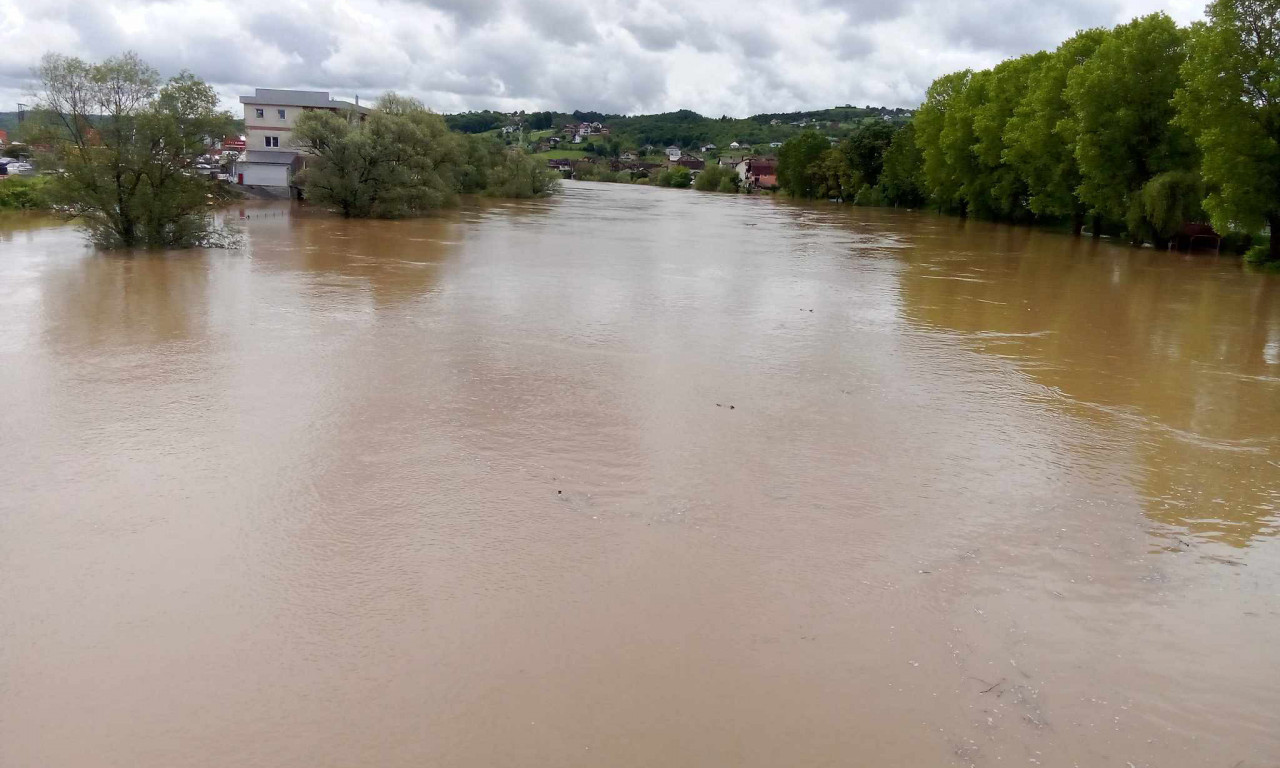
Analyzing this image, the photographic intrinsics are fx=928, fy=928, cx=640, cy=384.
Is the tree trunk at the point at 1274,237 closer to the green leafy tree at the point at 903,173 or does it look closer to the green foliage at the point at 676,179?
the green leafy tree at the point at 903,173

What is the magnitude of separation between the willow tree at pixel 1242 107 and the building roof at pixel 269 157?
155 ft

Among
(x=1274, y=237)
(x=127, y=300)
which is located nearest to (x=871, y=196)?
(x=1274, y=237)

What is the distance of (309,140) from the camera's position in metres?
40.8

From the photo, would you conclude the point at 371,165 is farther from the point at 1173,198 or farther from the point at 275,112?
the point at 1173,198

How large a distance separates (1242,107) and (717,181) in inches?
3258

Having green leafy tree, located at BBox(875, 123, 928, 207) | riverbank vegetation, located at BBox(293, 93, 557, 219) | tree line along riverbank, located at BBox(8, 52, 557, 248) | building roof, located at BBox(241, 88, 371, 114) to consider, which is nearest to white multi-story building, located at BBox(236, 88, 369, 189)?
building roof, located at BBox(241, 88, 371, 114)

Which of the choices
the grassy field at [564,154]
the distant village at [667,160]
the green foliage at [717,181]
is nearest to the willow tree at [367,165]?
the distant village at [667,160]

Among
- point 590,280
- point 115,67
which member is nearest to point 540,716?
point 590,280

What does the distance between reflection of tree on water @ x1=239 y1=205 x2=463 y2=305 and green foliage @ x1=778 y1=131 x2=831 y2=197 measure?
1913 inches

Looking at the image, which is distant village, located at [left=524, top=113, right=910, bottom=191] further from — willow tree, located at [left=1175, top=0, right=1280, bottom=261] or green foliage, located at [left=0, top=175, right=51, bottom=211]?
willow tree, located at [left=1175, top=0, right=1280, bottom=261]

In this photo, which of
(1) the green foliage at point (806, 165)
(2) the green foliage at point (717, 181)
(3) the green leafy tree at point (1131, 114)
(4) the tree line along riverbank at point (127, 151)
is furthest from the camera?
(2) the green foliage at point (717, 181)

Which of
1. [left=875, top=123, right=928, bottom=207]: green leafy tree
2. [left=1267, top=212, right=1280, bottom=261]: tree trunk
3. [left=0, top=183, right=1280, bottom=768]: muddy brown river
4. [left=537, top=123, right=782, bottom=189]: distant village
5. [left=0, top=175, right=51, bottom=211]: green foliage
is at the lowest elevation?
[left=0, top=183, right=1280, bottom=768]: muddy brown river

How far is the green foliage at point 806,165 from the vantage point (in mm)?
83312

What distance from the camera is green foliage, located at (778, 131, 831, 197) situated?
8331 centimetres
